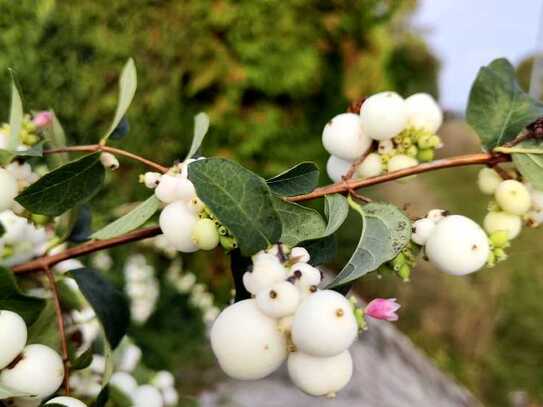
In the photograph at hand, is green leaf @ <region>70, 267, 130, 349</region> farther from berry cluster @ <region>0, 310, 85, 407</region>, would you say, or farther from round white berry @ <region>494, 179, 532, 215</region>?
round white berry @ <region>494, 179, 532, 215</region>

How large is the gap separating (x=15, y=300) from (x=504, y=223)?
444 mm

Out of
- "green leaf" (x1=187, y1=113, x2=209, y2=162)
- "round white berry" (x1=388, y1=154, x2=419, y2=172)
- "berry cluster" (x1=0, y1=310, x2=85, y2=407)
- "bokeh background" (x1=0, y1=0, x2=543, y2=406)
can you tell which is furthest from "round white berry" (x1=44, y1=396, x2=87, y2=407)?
"bokeh background" (x1=0, y1=0, x2=543, y2=406)

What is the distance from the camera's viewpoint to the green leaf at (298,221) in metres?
0.44

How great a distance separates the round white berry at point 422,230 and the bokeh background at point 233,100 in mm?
1255

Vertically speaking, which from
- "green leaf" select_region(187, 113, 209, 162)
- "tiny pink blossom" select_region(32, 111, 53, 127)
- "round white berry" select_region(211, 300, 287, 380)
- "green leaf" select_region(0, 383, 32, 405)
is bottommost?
"green leaf" select_region(0, 383, 32, 405)

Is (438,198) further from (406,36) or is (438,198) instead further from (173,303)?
(173,303)

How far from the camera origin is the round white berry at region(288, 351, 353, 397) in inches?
15.2

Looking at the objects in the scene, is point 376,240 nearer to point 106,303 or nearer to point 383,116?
point 383,116

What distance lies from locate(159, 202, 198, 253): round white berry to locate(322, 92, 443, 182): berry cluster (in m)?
0.18

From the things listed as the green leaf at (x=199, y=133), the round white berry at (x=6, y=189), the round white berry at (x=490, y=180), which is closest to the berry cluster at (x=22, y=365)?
the round white berry at (x=6, y=189)

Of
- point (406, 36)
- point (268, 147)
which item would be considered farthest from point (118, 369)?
point (406, 36)

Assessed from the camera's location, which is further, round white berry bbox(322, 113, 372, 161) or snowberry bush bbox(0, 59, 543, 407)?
round white berry bbox(322, 113, 372, 161)

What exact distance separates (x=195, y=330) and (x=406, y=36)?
4677 millimetres

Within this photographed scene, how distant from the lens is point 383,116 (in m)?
0.52
